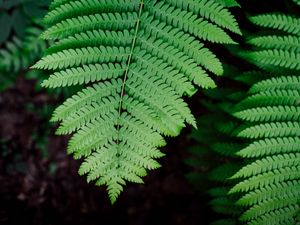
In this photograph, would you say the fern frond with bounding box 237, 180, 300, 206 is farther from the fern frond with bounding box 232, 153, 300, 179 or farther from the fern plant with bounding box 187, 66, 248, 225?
the fern plant with bounding box 187, 66, 248, 225

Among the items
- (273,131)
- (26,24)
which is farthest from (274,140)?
(26,24)

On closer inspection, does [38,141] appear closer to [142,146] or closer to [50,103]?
[50,103]

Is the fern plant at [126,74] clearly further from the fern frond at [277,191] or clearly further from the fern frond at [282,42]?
the fern frond at [277,191]

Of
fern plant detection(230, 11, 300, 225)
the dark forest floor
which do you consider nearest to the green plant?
fern plant detection(230, 11, 300, 225)

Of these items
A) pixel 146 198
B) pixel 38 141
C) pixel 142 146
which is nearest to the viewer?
pixel 142 146

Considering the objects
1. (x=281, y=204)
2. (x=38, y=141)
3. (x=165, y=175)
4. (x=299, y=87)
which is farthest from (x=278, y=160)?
(x=38, y=141)

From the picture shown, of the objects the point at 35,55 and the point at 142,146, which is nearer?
the point at 142,146

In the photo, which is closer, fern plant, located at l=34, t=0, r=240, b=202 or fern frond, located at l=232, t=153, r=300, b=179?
fern plant, located at l=34, t=0, r=240, b=202
